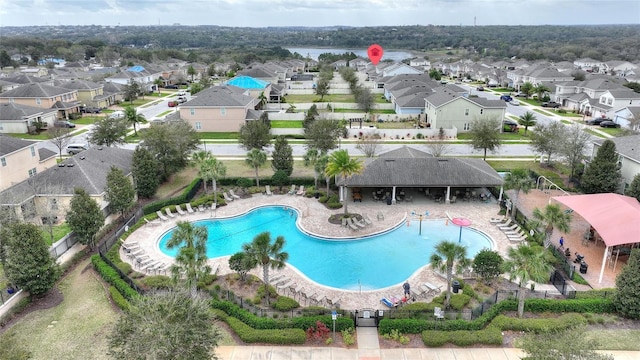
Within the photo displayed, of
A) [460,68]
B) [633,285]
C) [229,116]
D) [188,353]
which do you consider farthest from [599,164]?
[460,68]

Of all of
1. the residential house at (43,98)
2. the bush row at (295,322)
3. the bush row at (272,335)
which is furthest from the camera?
the residential house at (43,98)

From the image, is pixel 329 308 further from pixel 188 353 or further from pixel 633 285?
pixel 633 285

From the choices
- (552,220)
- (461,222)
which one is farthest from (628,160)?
(461,222)

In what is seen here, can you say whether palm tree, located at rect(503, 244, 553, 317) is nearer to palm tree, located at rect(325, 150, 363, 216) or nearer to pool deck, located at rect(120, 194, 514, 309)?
pool deck, located at rect(120, 194, 514, 309)

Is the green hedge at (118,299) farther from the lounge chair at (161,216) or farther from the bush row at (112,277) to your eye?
the lounge chair at (161,216)

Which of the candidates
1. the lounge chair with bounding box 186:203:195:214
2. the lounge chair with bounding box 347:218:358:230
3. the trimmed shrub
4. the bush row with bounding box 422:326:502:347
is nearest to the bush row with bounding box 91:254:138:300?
the trimmed shrub

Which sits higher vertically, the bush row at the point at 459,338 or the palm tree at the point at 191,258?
the palm tree at the point at 191,258

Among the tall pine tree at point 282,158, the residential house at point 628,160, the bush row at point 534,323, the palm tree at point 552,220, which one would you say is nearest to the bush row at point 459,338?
the bush row at point 534,323
